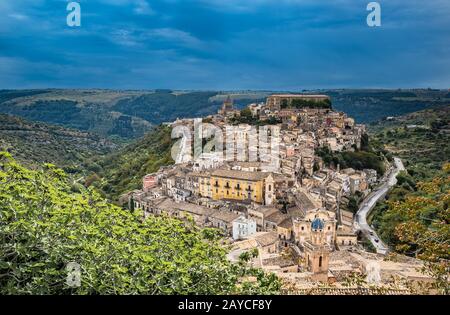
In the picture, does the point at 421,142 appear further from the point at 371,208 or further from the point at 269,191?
the point at 269,191

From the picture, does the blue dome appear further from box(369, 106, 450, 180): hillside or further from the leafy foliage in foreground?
box(369, 106, 450, 180): hillside

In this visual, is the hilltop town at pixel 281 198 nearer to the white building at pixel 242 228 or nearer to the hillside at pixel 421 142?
the white building at pixel 242 228

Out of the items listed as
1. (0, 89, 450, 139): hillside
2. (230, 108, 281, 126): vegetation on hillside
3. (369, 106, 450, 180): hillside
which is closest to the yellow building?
(369, 106, 450, 180): hillside

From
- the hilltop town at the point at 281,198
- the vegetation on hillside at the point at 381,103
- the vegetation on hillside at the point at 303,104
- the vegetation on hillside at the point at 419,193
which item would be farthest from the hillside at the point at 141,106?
the hilltop town at the point at 281,198

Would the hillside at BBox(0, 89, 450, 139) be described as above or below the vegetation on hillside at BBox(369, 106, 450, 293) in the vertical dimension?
above

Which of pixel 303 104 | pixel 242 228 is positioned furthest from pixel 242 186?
pixel 303 104
